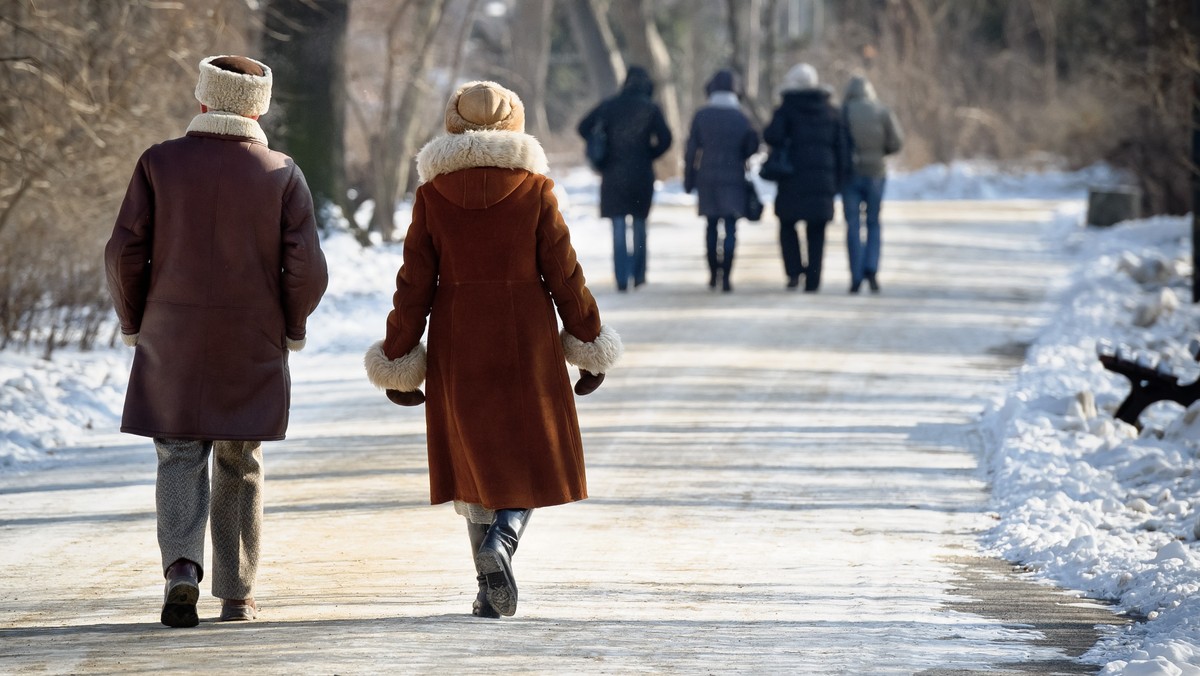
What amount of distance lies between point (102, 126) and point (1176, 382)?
700 cm

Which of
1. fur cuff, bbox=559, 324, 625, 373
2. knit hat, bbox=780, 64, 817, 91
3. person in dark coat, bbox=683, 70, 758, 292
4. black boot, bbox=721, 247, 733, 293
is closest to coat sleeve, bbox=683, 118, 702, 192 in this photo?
person in dark coat, bbox=683, 70, 758, 292

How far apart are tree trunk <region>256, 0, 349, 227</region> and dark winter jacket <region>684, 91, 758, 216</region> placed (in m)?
4.52

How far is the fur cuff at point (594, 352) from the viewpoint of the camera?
5.52m

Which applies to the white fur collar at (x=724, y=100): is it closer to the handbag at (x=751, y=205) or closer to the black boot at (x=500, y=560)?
the handbag at (x=751, y=205)

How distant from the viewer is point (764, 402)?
10.3m

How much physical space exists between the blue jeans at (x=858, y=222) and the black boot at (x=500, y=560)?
376 inches

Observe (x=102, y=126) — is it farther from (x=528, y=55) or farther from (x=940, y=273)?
(x=528, y=55)

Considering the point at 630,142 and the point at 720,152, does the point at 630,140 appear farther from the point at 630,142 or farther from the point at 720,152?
the point at 720,152

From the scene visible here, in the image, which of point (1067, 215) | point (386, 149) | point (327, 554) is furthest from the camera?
point (1067, 215)

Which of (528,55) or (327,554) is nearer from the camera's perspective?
(327,554)

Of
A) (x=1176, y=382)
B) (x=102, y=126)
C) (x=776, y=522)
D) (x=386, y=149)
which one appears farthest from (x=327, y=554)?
(x=386, y=149)

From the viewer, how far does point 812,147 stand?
14266 millimetres

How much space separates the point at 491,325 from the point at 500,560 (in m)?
0.73

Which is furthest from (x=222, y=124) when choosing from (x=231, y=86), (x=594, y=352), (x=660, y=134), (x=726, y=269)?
(x=726, y=269)
